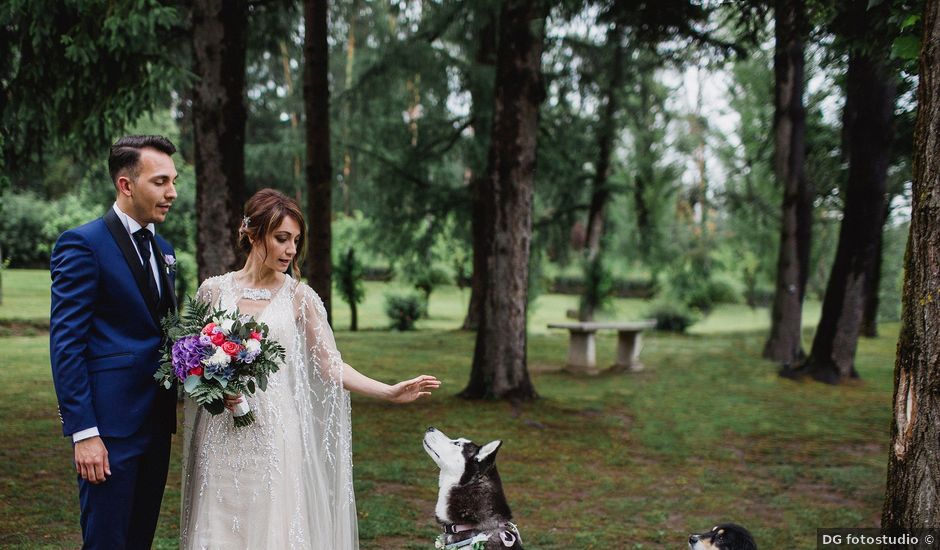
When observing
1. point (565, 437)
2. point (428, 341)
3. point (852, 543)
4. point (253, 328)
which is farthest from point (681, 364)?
point (253, 328)

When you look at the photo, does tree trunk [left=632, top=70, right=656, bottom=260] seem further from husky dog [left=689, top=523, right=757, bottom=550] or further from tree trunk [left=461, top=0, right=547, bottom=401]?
husky dog [left=689, top=523, right=757, bottom=550]

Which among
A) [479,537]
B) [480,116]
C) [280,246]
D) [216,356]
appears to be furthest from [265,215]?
[480,116]

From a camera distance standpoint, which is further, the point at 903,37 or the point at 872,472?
the point at 872,472

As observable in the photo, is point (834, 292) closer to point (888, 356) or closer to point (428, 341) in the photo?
point (888, 356)

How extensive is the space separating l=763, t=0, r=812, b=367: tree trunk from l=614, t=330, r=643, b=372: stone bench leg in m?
3.42

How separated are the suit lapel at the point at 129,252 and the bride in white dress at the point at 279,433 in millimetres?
279

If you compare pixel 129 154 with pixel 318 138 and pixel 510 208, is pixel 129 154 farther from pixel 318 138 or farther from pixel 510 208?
pixel 318 138

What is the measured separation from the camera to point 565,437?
9820 millimetres

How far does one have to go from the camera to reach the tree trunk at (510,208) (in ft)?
36.0

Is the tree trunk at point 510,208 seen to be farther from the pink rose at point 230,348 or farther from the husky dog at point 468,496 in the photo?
the pink rose at point 230,348

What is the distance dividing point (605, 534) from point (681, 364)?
12.8m

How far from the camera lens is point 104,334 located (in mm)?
3135

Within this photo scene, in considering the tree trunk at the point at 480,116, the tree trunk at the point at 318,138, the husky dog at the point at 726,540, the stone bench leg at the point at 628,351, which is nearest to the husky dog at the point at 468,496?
the husky dog at the point at 726,540

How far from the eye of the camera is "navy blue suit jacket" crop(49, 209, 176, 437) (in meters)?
2.97
